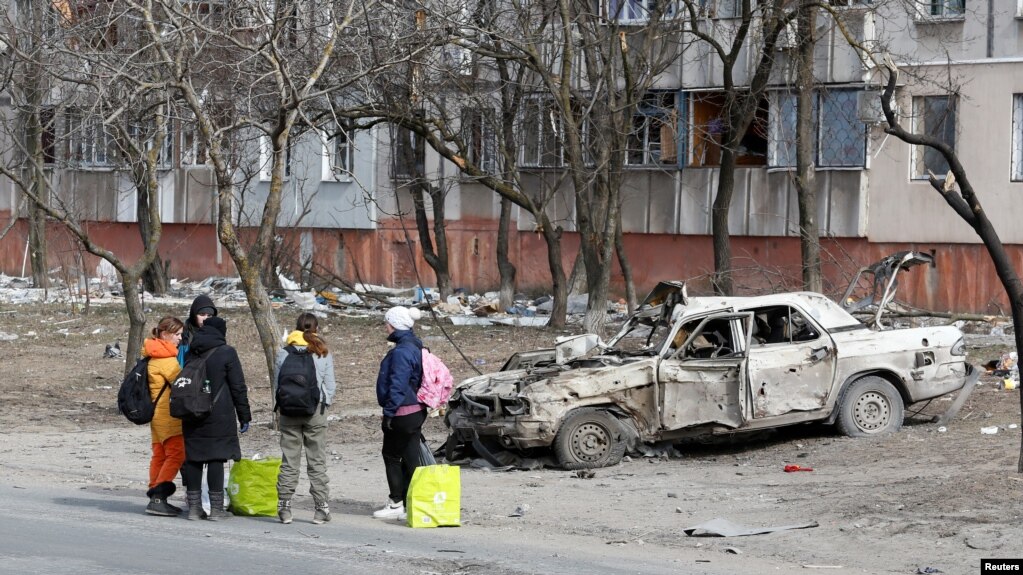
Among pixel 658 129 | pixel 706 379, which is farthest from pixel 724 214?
pixel 706 379

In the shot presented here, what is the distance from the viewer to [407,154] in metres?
29.3

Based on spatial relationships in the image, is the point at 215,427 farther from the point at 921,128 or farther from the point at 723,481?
the point at 921,128

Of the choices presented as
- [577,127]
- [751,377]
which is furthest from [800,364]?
[577,127]

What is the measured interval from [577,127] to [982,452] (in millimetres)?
10731

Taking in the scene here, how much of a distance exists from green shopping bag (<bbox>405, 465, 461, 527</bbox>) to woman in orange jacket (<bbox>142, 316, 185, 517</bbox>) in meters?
1.80

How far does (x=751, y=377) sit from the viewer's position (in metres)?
12.5

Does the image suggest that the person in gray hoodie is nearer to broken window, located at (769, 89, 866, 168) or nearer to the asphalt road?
the asphalt road

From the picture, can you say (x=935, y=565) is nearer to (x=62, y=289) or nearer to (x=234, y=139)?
(x=234, y=139)

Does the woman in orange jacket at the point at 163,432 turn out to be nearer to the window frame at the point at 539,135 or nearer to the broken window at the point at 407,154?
the window frame at the point at 539,135

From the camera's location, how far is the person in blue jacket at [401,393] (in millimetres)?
9445

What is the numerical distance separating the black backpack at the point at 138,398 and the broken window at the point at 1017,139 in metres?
20.0

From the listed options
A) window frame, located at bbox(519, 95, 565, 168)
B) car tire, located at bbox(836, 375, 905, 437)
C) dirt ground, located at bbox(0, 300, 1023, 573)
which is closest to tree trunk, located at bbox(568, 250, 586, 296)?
window frame, located at bbox(519, 95, 565, 168)

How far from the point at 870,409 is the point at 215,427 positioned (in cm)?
686

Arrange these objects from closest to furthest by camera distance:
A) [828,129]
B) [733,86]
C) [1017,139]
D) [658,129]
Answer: [733,86] < [1017,139] < [828,129] < [658,129]
